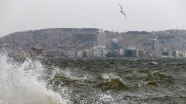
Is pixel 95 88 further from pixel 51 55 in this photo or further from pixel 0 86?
pixel 51 55

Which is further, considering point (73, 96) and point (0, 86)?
point (73, 96)

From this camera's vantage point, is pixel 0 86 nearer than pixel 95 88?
Yes

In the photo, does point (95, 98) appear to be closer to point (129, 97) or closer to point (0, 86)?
point (129, 97)

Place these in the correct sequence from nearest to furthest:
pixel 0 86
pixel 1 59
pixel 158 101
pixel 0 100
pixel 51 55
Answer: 1. pixel 0 100
2. pixel 0 86
3. pixel 158 101
4. pixel 1 59
5. pixel 51 55

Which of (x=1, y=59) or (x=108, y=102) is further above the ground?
(x=1, y=59)

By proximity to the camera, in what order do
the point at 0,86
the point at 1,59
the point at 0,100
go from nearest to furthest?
the point at 0,100, the point at 0,86, the point at 1,59


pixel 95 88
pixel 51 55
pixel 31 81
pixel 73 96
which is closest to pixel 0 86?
pixel 31 81

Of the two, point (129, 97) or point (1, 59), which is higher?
point (1, 59)

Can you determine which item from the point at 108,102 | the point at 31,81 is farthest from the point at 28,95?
the point at 108,102

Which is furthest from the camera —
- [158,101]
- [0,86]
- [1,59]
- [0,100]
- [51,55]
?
[51,55]
